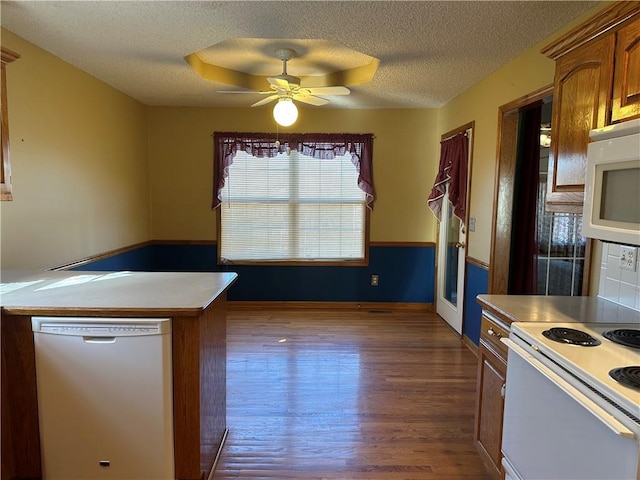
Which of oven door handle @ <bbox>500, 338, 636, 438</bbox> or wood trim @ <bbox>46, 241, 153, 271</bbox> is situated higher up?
wood trim @ <bbox>46, 241, 153, 271</bbox>

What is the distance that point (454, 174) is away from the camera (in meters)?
4.17

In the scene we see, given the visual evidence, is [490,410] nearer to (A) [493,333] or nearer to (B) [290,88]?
(A) [493,333]

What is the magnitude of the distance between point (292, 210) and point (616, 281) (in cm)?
354

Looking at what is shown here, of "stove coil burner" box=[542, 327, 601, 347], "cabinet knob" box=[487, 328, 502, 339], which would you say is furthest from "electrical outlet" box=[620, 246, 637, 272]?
"cabinet knob" box=[487, 328, 502, 339]

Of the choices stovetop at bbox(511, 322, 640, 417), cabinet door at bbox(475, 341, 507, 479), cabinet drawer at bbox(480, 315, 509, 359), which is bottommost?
cabinet door at bbox(475, 341, 507, 479)

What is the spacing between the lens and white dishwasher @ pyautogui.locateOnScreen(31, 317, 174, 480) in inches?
69.8

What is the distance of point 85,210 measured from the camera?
11.5 ft

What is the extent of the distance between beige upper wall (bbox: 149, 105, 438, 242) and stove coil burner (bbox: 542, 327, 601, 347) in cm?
350

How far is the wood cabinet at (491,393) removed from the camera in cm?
187

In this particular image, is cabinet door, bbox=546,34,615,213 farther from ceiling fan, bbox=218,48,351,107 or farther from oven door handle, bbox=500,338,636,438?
ceiling fan, bbox=218,48,351,107

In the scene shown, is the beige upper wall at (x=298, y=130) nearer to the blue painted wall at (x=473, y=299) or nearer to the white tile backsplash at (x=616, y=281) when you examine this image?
the blue painted wall at (x=473, y=299)

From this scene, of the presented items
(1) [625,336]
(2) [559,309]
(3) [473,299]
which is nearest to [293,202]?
(3) [473,299]

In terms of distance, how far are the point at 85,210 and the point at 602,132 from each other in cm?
362

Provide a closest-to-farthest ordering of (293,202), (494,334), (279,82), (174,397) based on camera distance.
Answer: (174,397) → (494,334) → (279,82) → (293,202)
